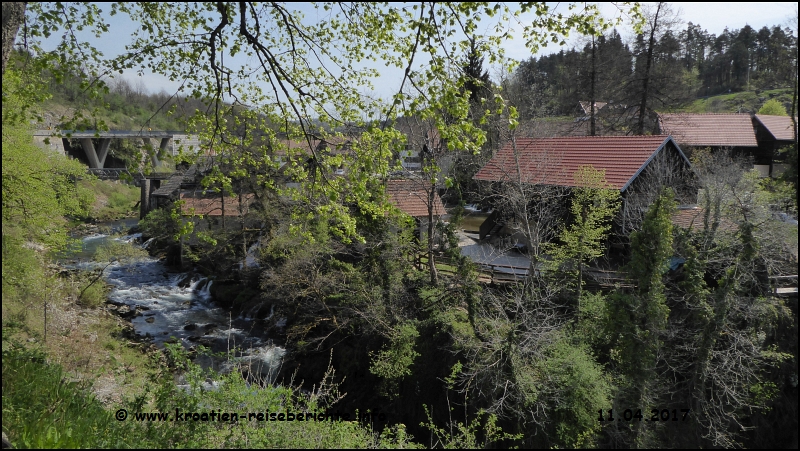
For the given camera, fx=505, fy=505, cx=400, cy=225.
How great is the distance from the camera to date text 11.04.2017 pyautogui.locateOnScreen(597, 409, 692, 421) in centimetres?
1111

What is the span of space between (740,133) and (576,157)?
16950 mm

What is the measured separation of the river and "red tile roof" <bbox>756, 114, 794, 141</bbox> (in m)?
30.7

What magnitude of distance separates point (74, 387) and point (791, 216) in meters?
14.1

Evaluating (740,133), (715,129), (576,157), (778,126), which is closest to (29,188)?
(576,157)

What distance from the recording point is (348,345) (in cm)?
1612

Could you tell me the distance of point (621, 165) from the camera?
17219 millimetres

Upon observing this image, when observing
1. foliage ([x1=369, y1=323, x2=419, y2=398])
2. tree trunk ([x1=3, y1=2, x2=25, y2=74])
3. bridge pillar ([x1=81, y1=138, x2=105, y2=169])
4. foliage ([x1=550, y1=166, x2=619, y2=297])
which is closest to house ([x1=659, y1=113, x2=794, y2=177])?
foliage ([x1=550, y1=166, x2=619, y2=297])

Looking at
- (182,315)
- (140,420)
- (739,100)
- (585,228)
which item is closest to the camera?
(140,420)

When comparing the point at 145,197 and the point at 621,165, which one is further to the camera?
the point at 145,197

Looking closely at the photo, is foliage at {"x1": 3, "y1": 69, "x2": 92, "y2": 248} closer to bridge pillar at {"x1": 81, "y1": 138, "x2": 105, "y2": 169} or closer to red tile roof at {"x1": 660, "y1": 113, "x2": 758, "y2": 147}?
red tile roof at {"x1": 660, "y1": 113, "x2": 758, "y2": 147}

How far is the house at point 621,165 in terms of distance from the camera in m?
16.0

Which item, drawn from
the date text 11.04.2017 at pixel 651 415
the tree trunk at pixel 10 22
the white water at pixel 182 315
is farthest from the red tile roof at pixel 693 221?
the tree trunk at pixel 10 22

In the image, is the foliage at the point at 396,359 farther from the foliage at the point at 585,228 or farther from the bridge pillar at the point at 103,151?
the bridge pillar at the point at 103,151

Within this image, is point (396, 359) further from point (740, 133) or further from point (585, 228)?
point (740, 133)
